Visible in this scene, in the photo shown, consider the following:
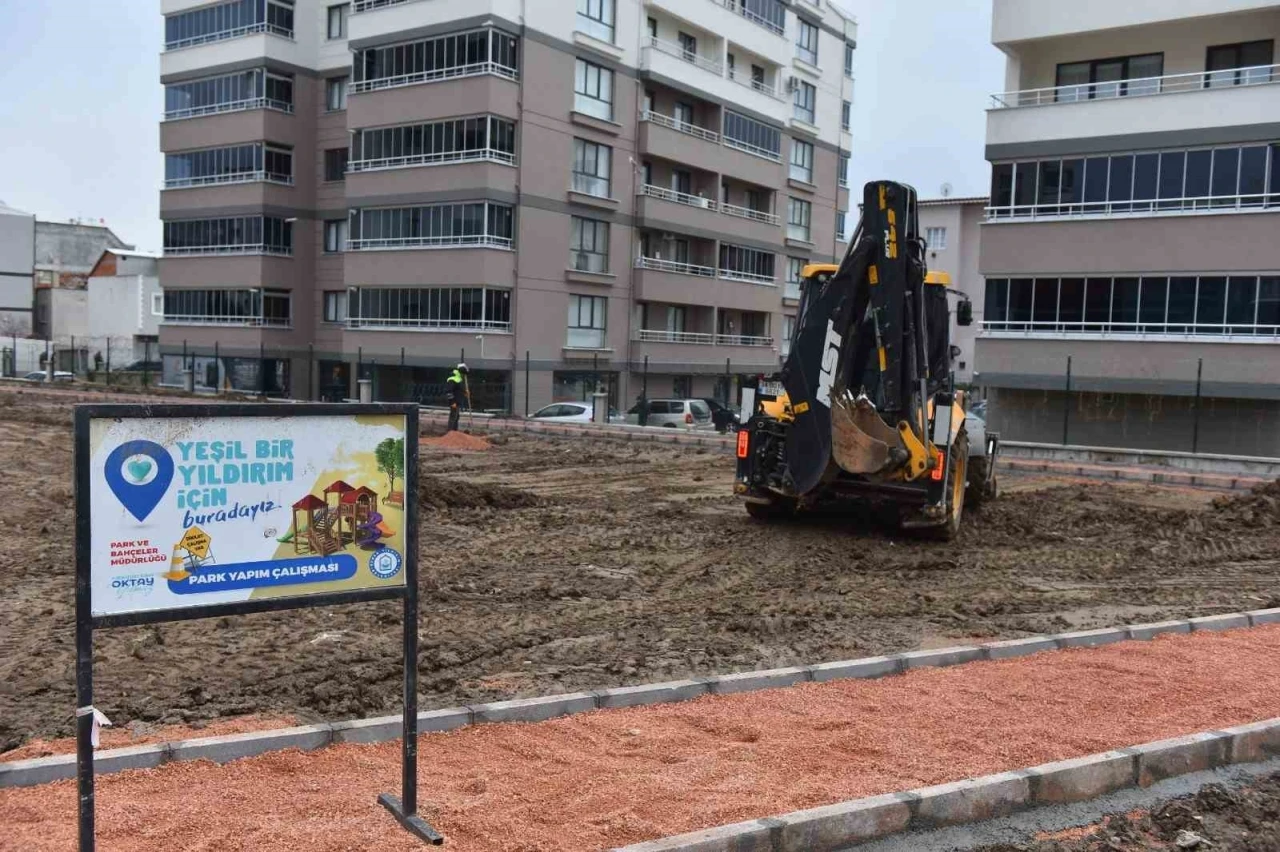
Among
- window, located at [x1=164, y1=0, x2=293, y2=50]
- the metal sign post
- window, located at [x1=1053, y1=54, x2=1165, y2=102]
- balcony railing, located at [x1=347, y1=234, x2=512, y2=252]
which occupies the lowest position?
the metal sign post

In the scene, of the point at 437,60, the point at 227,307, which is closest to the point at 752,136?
the point at 437,60

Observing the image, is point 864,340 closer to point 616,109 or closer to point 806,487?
point 806,487

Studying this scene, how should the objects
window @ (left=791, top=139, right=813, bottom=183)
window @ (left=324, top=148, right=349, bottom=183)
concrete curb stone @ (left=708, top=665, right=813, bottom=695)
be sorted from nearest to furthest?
concrete curb stone @ (left=708, top=665, right=813, bottom=695)
window @ (left=324, top=148, right=349, bottom=183)
window @ (left=791, top=139, right=813, bottom=183)

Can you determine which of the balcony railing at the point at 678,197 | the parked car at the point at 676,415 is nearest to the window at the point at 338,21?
the balcony railing at the point at 678,197

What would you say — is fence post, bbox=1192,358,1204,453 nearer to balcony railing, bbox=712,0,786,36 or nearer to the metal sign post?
the metal sign post

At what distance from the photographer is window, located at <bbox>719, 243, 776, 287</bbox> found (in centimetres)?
5141

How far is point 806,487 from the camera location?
13352 millimetres

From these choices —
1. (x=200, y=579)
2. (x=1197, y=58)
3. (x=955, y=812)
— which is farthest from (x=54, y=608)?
(x=1197, y=58)

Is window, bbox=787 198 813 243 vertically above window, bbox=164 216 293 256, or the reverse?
window, bbox=787 198 813 243

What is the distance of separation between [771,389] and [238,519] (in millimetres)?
11593

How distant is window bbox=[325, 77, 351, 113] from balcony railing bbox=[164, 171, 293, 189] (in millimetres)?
3605

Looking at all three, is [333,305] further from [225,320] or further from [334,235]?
[225,320]

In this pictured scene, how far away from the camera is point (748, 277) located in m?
52.9

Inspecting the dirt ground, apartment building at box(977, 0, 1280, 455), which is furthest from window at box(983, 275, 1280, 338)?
the dirt ground
